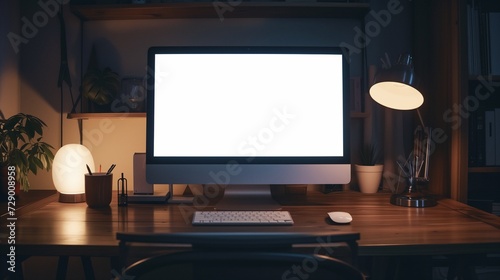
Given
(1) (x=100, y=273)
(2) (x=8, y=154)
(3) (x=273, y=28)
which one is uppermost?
(3) (x=273, y=28)

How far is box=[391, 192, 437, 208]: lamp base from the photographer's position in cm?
132

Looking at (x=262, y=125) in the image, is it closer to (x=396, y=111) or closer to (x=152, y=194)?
(x=152, y=194)

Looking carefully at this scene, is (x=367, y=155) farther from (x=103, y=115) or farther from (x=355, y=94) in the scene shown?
(x=103, y=115)

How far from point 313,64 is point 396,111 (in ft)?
1.67

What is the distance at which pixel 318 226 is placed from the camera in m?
1.08

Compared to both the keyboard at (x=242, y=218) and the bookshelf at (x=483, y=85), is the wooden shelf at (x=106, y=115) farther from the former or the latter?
the keyboard at (x=242, y=218)

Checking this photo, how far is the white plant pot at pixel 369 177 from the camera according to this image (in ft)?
5.06

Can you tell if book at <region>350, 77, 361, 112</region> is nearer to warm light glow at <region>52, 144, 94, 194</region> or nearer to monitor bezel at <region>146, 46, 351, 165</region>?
monitor bezel at <region>146, 46, 351, 165</region>

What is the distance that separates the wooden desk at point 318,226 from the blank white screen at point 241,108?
211 mm

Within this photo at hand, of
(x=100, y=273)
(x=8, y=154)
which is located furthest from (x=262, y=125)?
(x=100, y=273)

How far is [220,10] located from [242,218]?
2.89 feet

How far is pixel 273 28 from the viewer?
1.67 m

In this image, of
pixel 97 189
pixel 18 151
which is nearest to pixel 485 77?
pixel 97 189

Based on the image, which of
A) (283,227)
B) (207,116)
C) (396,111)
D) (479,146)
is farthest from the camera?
(396,111)
